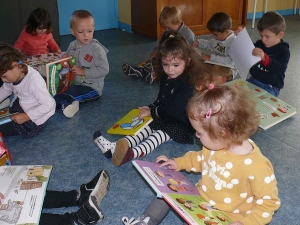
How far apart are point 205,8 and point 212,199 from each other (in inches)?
118

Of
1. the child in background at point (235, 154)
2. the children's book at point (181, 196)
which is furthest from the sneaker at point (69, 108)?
the child in background at point (235, 154)

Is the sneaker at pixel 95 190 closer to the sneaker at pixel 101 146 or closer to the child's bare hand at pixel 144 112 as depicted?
the sneaker at pixel 101 146

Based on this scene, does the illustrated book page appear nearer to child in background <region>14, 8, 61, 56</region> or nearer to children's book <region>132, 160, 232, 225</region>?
children's book <region>132, 160, 232, 225</region>

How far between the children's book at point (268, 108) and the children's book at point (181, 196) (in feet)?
2.72

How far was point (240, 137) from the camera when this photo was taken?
846 mm

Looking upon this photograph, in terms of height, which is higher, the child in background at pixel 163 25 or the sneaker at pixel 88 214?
the child in background at pixel 163 25

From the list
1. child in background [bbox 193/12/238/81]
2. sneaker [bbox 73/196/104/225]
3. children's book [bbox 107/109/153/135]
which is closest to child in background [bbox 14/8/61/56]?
children's book [bbox 107/109/153/135]

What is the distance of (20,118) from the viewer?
1.62 metres

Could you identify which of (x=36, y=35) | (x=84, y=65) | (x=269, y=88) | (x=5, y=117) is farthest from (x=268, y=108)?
(x=36, y=35)

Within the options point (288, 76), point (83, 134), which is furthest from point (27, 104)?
point (288, 76)

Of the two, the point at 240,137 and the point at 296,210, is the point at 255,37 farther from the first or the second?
the point at 240,137

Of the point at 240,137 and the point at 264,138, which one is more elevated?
the point at 240,137

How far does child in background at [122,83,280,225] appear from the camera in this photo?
83cm

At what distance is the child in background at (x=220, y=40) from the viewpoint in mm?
2197
